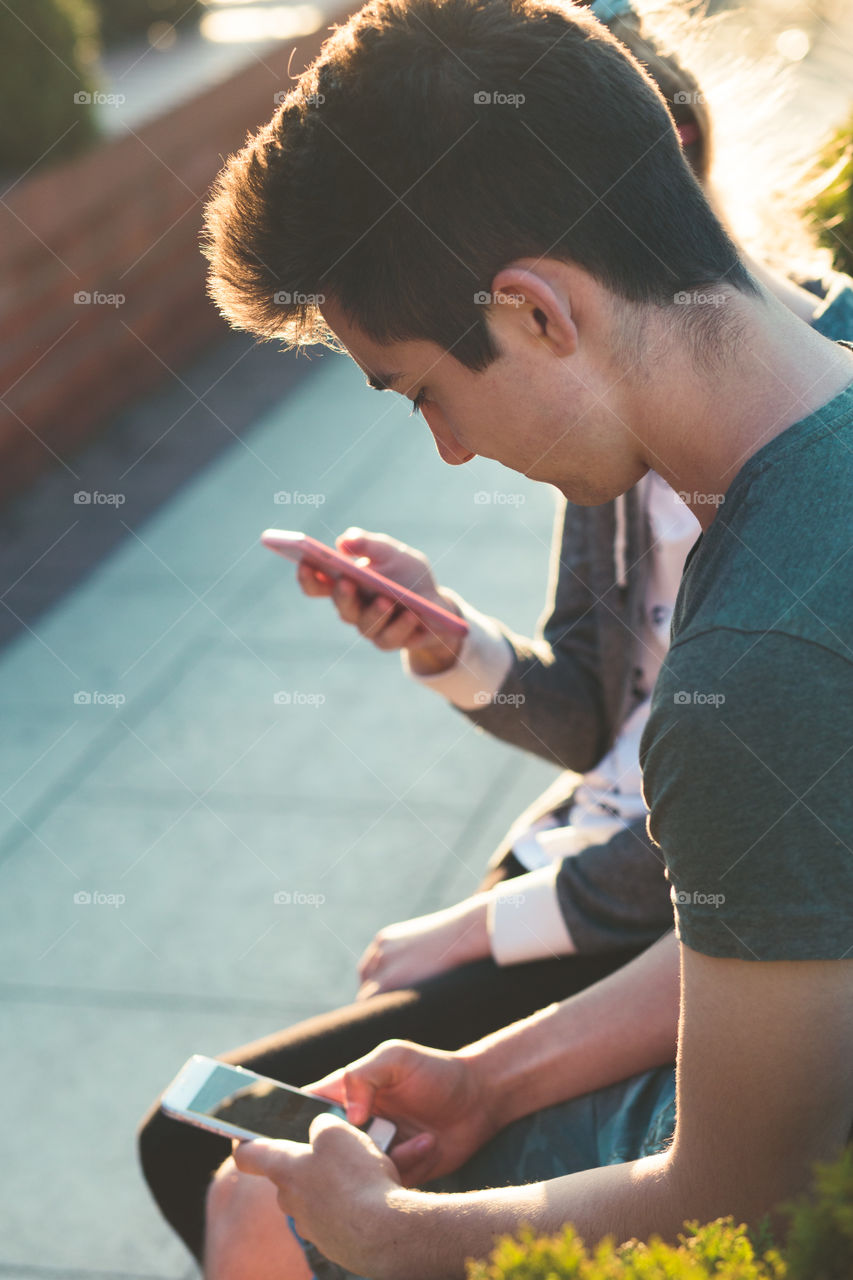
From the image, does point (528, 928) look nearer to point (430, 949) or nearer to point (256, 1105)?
point (430, 949)

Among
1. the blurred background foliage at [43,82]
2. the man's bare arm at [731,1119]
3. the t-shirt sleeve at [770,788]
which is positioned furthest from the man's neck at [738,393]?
the blurred background foliage at [43,82]

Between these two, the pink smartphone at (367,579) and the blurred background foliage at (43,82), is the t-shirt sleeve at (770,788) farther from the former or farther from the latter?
the blurred background foliage at (43,82)

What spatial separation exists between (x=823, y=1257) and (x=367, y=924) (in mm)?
2573

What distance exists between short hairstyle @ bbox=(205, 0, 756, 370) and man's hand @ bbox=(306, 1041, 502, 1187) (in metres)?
0.90

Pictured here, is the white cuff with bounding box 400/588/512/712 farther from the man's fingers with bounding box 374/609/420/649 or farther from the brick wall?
the brick wall

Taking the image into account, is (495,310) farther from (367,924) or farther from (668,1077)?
(367,924)

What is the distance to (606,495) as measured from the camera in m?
1.58

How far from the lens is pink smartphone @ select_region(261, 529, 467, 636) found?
2207 mm

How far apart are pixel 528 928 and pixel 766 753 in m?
0.94

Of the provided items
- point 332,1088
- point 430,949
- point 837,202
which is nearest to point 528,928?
point 430,949

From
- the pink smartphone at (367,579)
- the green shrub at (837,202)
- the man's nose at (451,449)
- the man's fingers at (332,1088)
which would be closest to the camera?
the man's nose at (451,449)

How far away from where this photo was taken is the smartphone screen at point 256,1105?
171 cm

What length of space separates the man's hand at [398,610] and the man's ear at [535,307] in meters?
0.86

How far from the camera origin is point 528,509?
5.36 meters
